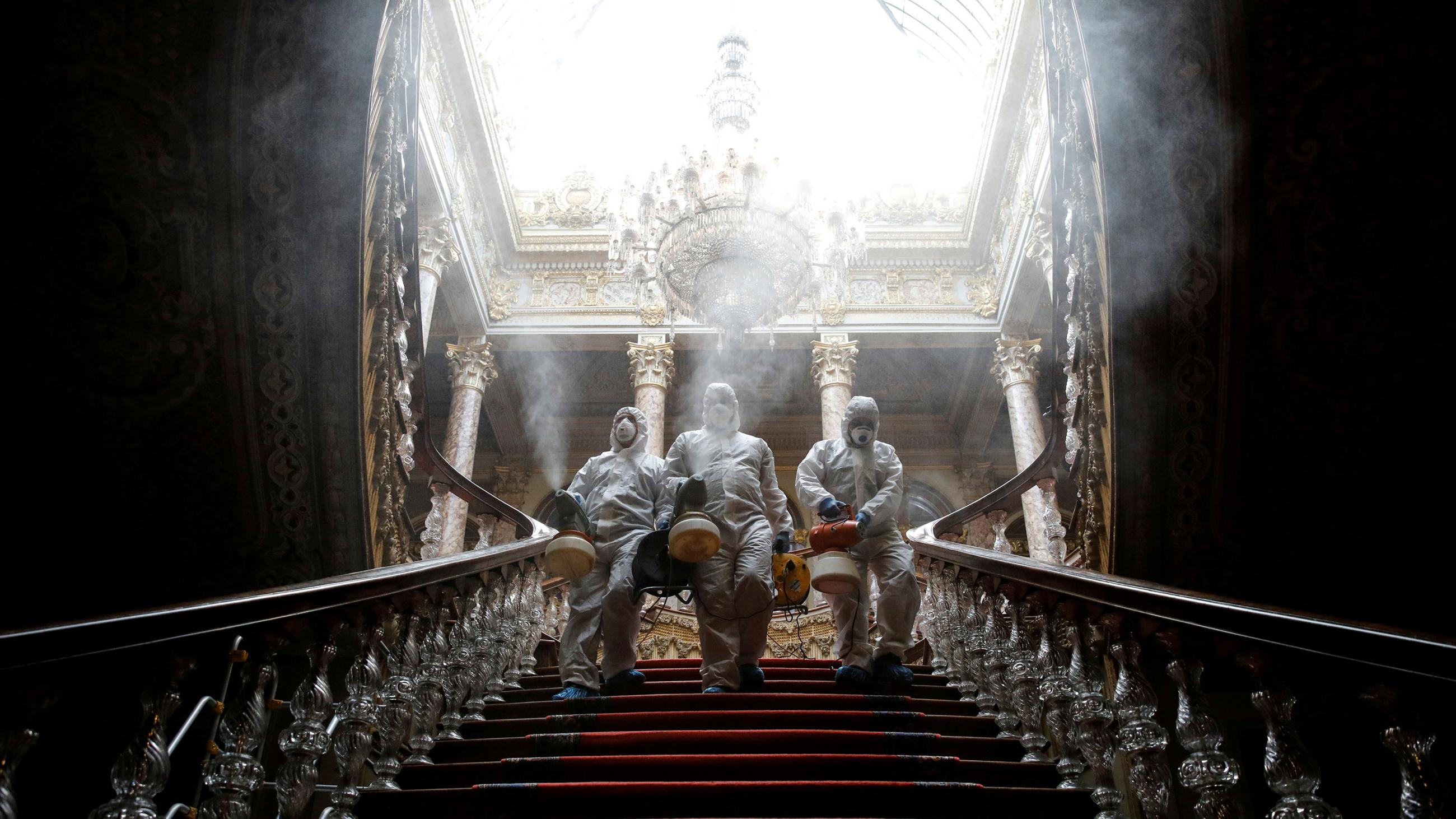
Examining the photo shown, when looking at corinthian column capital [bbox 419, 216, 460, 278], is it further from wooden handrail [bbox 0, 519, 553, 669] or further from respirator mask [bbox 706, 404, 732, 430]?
wooden handrail [bbox 0, 519, 553, 669]

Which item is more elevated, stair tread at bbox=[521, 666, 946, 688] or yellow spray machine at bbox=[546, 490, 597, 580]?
yellow spray machine at bbox=[546, 490, 597, 580]

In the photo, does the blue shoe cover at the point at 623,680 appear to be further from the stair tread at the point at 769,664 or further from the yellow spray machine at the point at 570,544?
the yellow spray machine at the point at 570,544

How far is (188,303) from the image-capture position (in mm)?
3629

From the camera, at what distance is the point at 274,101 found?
3605mm

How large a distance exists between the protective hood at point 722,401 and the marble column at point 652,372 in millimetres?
7048

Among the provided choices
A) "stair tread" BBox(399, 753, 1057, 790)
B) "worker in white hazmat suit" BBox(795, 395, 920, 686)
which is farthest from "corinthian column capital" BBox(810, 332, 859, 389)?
"stair tread" BBox(399, 753, 1057, 790)

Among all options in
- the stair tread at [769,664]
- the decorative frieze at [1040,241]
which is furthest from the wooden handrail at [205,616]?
the decorative frieze at [1040,241]

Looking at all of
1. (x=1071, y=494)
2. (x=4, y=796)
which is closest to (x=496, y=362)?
(x=1071, y=494)

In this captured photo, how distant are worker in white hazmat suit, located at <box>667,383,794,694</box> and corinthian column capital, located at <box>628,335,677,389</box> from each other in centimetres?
734

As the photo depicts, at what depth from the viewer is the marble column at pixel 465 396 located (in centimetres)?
1161

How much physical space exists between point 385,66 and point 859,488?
3217mm

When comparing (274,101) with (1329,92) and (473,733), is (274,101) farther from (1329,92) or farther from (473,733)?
(1329,92)

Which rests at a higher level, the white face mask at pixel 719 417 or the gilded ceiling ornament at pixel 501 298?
the gilded ceiling ornament at pixel 501 298

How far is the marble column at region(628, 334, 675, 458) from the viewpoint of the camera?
489 inches
